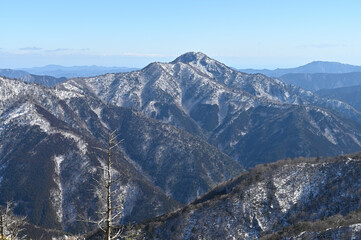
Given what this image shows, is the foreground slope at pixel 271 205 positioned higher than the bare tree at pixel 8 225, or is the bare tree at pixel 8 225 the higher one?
the bare tree at pixel 8 225

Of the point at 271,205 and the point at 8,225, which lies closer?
the point at 8,225

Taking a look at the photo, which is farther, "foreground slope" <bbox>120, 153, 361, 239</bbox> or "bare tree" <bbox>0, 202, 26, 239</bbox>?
"foreground slope" <bbox>120, 153, 361, 239</bbox>

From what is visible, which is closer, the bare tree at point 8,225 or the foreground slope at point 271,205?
the bare tree at point 8,225

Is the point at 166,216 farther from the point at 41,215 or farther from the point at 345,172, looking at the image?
the point at 41,215

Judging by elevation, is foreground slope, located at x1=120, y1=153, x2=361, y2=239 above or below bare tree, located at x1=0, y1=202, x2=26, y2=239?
below

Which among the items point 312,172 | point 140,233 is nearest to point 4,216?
point 140,233

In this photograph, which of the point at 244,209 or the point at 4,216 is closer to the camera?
the point at 4,216

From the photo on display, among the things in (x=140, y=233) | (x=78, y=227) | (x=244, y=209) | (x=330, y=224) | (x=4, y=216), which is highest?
(x=4, y=216)

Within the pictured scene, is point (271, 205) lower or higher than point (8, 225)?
lower
